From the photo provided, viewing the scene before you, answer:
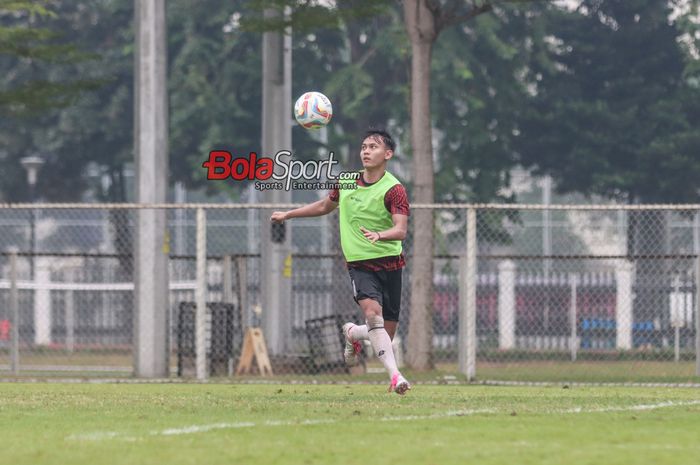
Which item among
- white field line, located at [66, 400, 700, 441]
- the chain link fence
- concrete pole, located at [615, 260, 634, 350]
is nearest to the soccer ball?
the chain link fence

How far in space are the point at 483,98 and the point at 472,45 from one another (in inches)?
56.0

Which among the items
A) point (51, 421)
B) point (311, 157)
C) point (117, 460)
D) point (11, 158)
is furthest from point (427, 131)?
point (11, 158)

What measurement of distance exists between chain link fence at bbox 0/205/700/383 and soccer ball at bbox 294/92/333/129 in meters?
2.35

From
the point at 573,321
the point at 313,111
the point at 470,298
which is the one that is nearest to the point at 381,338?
the point at 313,111

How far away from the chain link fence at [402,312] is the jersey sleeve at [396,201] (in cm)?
481

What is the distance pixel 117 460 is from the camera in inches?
313

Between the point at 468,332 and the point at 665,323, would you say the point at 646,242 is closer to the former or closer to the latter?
the point at 665,323

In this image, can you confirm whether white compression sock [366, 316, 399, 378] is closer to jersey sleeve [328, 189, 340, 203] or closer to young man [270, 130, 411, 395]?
young man [270, 130, 411, 395]

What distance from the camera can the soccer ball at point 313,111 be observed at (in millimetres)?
15312

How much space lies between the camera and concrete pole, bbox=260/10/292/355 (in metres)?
23.6

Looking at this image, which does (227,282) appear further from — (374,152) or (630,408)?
(630,408)

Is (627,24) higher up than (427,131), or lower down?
higher up

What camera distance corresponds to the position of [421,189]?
2192 cm

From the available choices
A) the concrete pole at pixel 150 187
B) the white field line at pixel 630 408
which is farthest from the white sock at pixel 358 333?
the concrete pole at pixel 150 187
